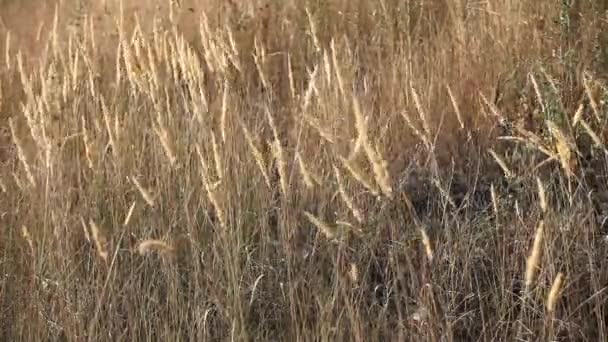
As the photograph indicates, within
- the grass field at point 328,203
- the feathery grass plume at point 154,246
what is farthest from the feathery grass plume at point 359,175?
the feathery grass plume at point 154,246

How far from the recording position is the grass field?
204 centimetres

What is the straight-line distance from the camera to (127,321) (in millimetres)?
2170

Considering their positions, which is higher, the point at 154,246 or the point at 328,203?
the point at 154,246

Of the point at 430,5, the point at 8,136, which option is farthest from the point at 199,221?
the point at 430,5

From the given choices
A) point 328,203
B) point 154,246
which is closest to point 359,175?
point 154,246

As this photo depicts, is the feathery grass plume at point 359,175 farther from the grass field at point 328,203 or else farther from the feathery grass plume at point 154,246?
the feathery grass plume at point 154,246

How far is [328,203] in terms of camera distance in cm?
247

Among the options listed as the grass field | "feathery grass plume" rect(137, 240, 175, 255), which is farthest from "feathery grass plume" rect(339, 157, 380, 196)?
"feathery grass plume" rect(137, 240, 175, 255)

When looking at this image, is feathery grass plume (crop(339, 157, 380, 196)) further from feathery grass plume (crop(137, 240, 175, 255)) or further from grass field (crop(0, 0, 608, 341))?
feathery grass plume (crop(137, 240, 175, 255))

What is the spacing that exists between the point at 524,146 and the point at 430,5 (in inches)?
57.3

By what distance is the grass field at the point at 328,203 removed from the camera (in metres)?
2.04

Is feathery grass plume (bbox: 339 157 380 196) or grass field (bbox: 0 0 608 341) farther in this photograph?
grass field (bbox: 0 0 608 341)

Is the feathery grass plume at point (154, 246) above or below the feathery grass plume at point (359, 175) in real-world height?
below

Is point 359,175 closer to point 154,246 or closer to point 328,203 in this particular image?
point 154,246
